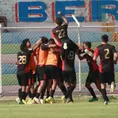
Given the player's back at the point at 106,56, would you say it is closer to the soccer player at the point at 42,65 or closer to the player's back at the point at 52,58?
the player's back at the point at 52,58

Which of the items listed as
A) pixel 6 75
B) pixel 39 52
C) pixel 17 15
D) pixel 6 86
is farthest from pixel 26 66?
pixel 17 15

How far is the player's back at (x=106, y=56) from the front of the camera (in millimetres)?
12656

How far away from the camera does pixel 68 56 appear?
1277 cm

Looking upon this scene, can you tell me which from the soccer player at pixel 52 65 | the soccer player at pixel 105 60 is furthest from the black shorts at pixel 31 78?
the soccer player at pixel 105 60

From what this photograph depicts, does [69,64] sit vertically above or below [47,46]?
below

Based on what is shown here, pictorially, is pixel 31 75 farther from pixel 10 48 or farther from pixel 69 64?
pixel 10 48

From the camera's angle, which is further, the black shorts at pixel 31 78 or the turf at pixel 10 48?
the turf at pixel 10 48

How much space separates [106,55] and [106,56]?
29 mm

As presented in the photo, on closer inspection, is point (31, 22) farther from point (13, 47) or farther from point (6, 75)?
point (6, 75)

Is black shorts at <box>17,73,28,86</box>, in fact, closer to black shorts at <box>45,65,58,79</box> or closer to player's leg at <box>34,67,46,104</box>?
player's leg at <box>34,67,46,104</box>

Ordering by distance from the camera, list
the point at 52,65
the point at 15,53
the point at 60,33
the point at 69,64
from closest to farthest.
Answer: the point at 69,64, the point at 60,33, the point at 52,65, the point at 15,53

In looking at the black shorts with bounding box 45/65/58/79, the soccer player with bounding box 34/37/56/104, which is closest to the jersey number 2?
the soccer player with bounding box 34/37/56/104

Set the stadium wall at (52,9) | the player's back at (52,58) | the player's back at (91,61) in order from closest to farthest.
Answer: the player's back at (52,58)
the player's back at (91,61)
the stadium wall at (52,9)

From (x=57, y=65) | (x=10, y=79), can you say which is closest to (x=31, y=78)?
(x=57, y=65)
